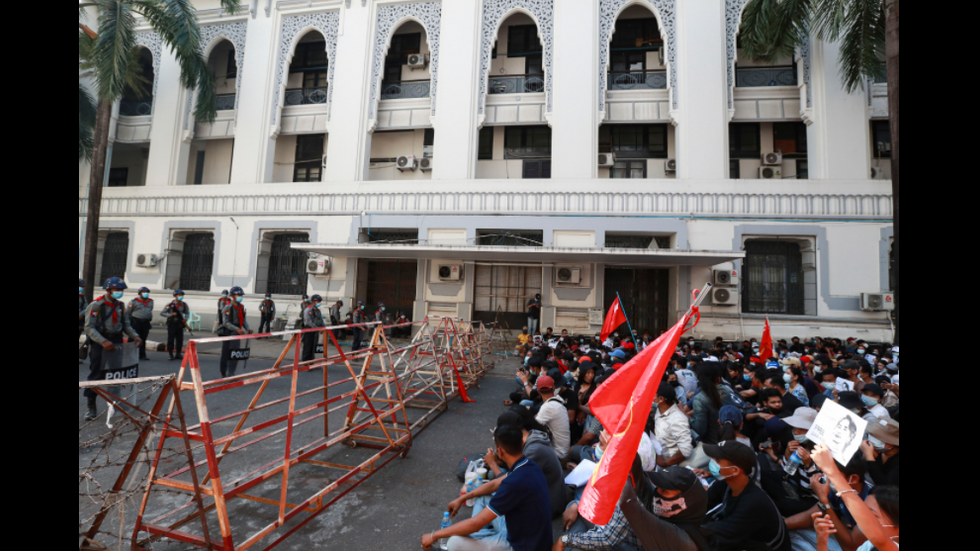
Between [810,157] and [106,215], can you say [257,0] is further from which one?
[810,157]

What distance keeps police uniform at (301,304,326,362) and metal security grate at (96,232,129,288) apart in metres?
12.0

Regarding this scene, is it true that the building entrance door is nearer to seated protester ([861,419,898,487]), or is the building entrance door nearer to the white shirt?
the white shirt

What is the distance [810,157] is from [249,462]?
16362 mm

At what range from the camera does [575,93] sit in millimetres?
14125

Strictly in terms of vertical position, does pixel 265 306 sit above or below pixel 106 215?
below

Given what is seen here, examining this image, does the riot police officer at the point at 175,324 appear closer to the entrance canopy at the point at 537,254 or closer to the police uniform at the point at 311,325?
the police uniform at the point at 311,325

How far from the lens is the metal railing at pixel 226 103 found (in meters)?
16.9

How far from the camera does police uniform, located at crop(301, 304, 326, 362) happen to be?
9.77 metres

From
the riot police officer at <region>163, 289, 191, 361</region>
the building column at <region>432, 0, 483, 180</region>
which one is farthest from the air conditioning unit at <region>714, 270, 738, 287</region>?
the riot police officer at <region>163, 289, 191, 361</region>

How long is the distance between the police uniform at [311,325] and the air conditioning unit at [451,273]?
5107 millimetres
